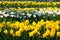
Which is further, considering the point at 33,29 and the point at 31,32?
the point at 33,29

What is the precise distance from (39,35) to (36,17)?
4142mm

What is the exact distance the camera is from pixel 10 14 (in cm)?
907

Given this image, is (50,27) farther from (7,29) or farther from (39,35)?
(7,29)

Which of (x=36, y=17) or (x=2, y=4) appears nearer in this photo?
(x=36, y=17)

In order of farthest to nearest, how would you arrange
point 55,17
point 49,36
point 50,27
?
point 55,17, point 50,27, point 49,36

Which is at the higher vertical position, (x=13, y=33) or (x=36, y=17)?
(x=13, y=33)

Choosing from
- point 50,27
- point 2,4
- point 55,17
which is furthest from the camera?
point 2,4

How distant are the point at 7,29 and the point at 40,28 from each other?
0.70 metres

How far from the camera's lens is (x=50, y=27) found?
5.09 meters

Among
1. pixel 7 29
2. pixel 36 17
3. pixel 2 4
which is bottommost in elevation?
pixel 2 4

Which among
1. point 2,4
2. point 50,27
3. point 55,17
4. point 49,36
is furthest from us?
point 2,4

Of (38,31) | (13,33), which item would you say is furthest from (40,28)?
(13,33)

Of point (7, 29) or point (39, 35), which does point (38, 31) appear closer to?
point (39, 35)

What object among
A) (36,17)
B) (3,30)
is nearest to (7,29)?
(3,30)
